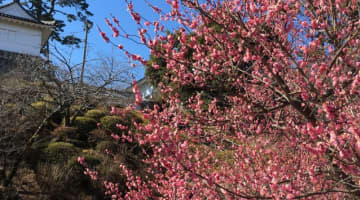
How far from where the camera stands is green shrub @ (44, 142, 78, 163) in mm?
7094

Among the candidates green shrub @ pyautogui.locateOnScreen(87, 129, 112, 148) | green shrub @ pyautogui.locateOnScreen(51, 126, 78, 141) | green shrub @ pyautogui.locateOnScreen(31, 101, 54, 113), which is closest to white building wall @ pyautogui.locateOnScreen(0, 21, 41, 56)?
green shrub @ pyautogui.locateOnScreen(31, 101, 54, 113)

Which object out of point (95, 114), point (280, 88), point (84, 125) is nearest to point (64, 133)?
point (84, 125)

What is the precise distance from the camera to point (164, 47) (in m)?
2.54

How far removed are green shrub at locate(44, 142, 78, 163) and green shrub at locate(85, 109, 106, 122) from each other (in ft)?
9.65

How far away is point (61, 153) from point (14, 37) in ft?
48.8

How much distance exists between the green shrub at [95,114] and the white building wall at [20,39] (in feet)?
34.6

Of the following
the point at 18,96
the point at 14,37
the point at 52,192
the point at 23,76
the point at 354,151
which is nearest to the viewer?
the point at 354,151

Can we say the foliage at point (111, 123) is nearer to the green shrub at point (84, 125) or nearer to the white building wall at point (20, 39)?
the green shrub at point (84, 125)

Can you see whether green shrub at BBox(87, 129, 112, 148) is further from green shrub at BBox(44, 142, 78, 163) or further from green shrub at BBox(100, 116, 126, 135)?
green shrub at BBox(44, 142, 78, 163)

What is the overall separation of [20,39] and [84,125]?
12855 mm

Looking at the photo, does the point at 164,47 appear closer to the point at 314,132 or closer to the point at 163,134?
the point at 163,134

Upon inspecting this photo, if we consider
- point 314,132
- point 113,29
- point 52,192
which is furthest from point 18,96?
point 314,132

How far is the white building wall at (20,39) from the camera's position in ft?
59.9

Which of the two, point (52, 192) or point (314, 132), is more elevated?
point (314, 132)
